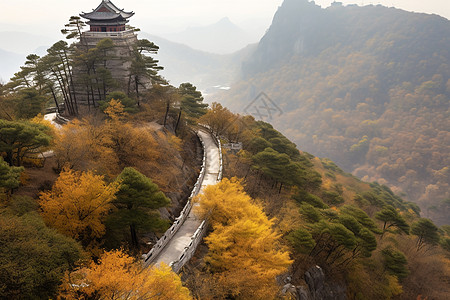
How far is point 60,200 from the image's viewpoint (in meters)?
19.2

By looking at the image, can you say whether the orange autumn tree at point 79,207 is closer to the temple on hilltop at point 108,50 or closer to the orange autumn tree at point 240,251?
the orange autumn tree at point 240,251

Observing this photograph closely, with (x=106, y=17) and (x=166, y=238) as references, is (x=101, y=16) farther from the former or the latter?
(x=166, y=238)

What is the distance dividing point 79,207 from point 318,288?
24.6 meters

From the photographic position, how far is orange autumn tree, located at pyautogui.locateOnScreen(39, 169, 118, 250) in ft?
61.1

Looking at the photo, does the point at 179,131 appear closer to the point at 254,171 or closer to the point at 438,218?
the point at 254,171

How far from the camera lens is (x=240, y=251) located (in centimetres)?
2017

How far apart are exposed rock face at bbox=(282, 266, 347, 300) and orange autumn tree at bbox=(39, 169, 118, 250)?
17.2 metres

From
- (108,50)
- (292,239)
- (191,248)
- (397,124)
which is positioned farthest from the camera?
(397,124)

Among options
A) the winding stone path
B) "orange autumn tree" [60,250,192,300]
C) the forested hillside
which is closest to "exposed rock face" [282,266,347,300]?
the winding stone path

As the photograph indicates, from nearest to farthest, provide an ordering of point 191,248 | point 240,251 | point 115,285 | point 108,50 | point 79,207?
point 115,285 < point 79,207 < point 240,251 < point 191,248 < point 108,50

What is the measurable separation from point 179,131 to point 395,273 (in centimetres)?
3479

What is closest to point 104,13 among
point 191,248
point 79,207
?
point 79,207

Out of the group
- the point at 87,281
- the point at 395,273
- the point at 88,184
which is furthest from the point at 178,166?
the point at 395,273

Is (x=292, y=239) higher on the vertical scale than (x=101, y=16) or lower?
lower
